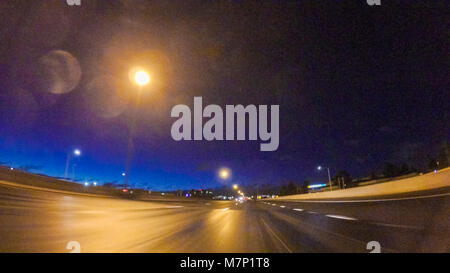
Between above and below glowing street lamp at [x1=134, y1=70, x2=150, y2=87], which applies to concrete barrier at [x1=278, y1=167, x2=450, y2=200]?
below

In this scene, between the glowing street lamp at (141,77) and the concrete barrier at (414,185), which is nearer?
the glowing street lamp at (141,77)

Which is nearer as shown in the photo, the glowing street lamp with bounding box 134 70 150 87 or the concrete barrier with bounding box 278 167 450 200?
the glowing street lamp with bounding box 134 70 150 87

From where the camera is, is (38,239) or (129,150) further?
(129,150)

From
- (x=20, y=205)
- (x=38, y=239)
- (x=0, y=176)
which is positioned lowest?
(x=38, y=239)

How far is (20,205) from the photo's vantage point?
5.19 metres

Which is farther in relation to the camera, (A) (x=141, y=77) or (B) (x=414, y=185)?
(B) (x=414, y=185)

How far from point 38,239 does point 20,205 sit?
1.41m

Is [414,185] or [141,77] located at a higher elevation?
[141,77]

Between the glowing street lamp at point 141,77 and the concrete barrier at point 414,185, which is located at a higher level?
the glowing street lamp at point 141,77
